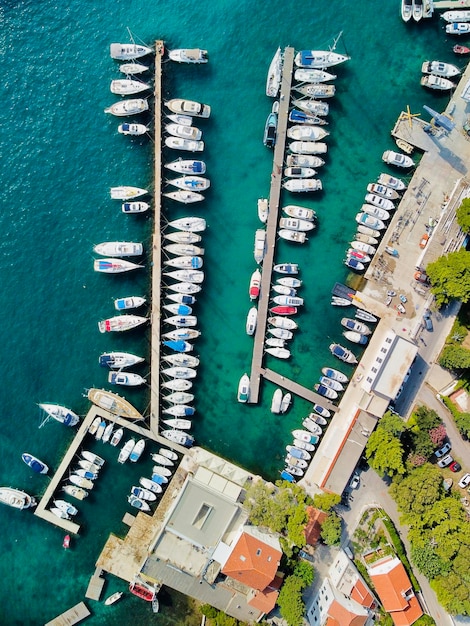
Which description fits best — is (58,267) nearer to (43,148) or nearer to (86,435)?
(43,148)

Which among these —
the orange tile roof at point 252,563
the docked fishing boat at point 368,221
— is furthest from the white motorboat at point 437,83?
the orange tile roof at point 252,563

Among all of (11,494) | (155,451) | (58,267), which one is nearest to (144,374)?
(155,451)

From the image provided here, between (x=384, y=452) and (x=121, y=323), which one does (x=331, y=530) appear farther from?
(x=121, y=323)

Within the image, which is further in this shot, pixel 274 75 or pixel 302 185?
pixel 302 185

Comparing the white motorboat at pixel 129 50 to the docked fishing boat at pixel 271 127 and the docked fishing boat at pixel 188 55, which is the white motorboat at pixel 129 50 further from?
the docked fishing boat at pixel 271 127

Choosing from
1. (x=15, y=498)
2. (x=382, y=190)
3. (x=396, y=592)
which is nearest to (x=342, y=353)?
(x=382, y=190)

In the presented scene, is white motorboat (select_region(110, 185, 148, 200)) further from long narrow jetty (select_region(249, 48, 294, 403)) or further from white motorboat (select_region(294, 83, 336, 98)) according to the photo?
white motorboat (select_region(294, 83, 336, 98))

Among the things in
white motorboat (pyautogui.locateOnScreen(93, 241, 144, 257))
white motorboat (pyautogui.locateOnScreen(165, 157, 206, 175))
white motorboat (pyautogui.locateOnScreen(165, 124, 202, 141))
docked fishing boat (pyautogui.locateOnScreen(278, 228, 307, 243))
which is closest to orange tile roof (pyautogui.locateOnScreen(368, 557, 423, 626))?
docked fishing boat (pyautogui.locateOnScreen(278, 228, 307, 243))
